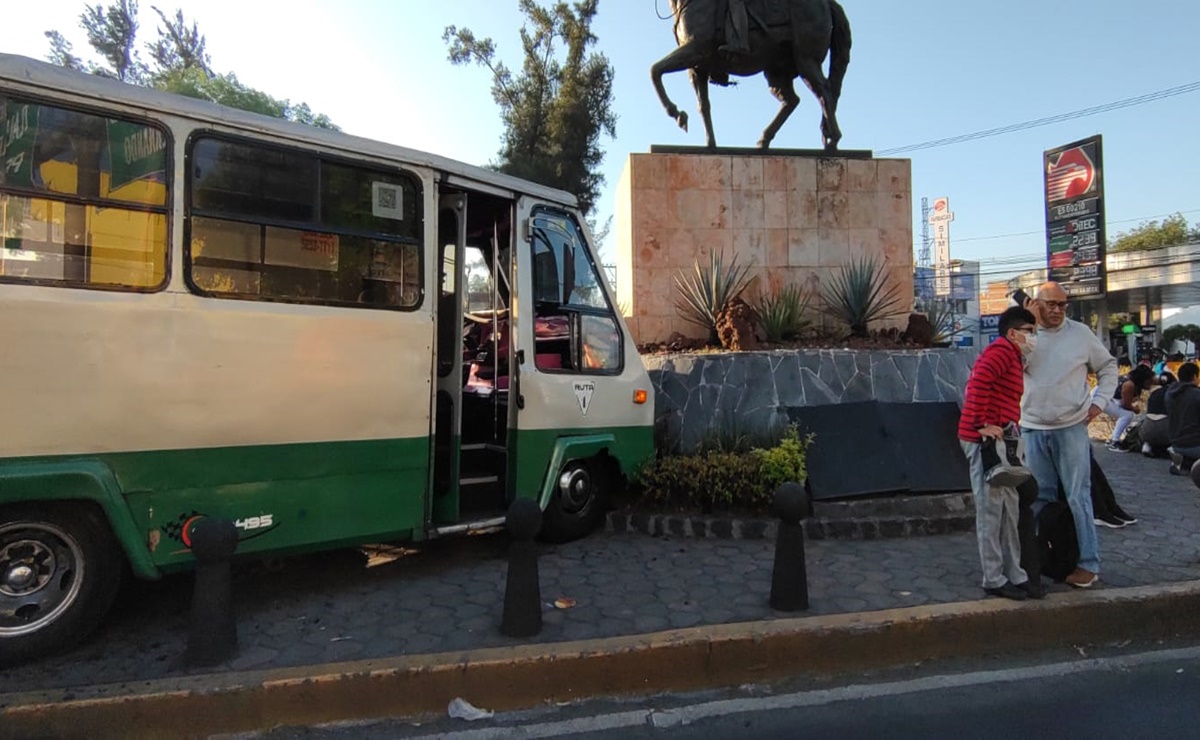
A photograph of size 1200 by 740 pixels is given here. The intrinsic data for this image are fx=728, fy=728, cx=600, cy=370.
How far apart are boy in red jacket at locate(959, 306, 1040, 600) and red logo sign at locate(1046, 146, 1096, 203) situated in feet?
71.0

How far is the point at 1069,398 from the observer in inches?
172

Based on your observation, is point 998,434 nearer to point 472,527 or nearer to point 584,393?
point 584,393

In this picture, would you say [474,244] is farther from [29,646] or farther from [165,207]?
[29,646]

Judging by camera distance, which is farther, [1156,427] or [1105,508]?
[1156,427]

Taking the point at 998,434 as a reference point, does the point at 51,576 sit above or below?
below

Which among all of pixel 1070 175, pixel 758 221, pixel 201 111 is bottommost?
pixel 201 111

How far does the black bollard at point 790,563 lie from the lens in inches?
159

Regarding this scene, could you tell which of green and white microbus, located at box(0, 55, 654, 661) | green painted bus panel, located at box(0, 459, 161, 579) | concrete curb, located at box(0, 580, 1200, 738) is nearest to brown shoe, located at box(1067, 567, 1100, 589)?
concrete curb, located at box(0, 580, 1200, 738)

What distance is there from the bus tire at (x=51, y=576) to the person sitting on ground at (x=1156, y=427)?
458 inches

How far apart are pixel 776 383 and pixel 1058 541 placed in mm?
3209

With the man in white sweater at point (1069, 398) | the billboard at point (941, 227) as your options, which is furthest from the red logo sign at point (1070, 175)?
the billboard at point (941, 227)

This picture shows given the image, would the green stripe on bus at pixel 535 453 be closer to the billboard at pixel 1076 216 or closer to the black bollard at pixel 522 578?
the black bollard at pixel 522 578

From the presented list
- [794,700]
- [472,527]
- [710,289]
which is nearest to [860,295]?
[710,289]

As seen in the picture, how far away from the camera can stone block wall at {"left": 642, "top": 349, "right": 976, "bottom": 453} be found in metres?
7.32
